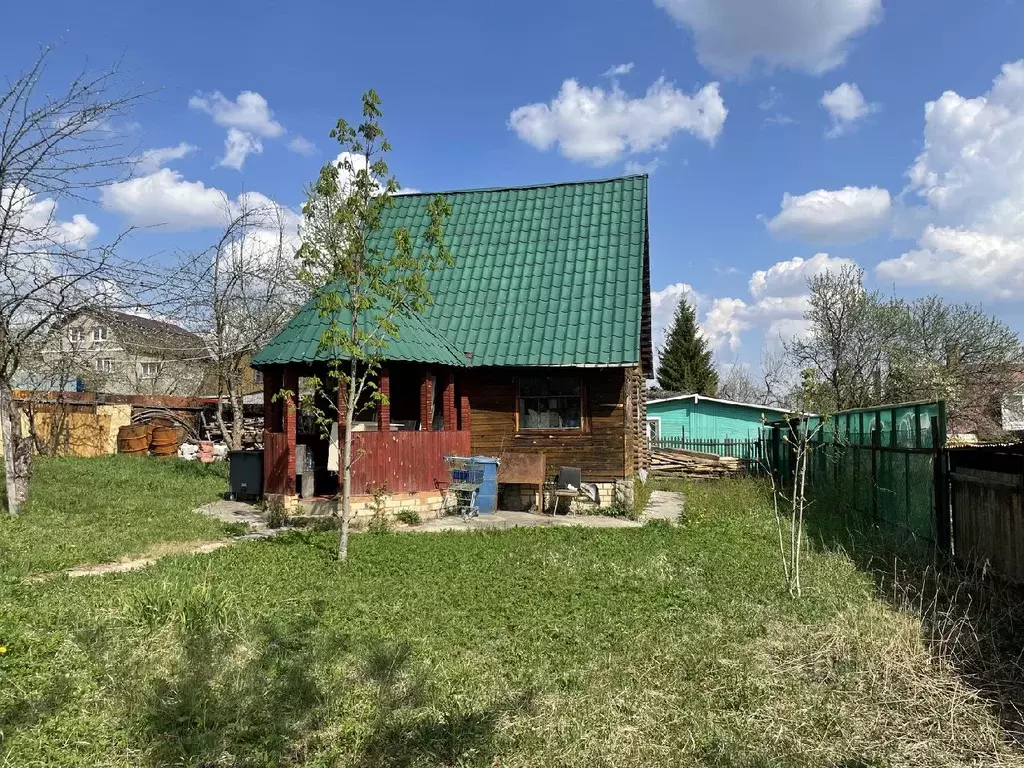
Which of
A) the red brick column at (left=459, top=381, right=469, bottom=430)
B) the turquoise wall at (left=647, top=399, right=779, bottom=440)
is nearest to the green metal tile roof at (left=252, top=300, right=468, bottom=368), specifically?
the red brick column at (left=459, top=381, right=469, bottom=430)

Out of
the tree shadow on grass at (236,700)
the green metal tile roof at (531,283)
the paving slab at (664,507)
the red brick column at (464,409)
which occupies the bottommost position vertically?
the paving slab at (664,507)

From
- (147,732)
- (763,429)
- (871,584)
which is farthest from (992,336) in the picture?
(147,732)

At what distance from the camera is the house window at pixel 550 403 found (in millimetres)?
14305

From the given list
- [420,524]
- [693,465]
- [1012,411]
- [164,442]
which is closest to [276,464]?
[420,524]

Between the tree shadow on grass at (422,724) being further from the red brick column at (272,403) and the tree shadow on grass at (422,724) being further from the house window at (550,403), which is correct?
the house window at (550,403)

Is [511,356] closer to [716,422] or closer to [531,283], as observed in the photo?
[531,283]

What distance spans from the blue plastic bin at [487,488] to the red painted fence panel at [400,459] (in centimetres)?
70

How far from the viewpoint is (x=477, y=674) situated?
521 cm

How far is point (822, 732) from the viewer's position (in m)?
4.30

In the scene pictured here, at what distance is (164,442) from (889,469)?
73.6 ft

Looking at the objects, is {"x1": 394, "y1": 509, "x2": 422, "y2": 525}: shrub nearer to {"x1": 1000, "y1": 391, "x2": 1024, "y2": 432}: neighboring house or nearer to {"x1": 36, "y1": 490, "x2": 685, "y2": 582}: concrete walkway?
{"x1": 36, "y1": 490, "x2": 685, "y2": 582}: concrete walkway

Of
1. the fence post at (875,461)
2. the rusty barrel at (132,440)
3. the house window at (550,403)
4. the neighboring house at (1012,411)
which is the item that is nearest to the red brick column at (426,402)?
the house window at (550,403)

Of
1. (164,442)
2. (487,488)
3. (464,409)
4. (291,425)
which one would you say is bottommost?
(487,488)

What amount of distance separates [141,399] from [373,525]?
57.4 ft
